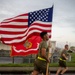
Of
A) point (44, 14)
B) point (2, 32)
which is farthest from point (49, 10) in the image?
point (2, 32)

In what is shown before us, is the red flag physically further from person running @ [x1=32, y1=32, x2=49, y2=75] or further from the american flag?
A: person running @ [x1=32, y1=32, x2=49, y2=75]

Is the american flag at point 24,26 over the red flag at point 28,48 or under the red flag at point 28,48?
over

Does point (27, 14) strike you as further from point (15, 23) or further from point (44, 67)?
point (44, 67)

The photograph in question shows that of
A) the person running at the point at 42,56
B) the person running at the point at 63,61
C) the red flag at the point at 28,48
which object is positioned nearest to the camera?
the person running at the point at 42,56

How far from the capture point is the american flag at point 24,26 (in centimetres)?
1240

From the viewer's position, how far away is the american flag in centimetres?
1240

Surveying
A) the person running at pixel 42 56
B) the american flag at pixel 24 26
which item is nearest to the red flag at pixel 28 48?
the american flag at pixel 24 26

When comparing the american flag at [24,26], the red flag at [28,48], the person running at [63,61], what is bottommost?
the person running at [63,61]

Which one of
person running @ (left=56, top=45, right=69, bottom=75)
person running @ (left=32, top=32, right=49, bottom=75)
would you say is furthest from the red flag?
person running @ (left=32, top=32, right=49, bottom=75)

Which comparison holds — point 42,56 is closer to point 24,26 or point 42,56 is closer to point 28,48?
point 24,26

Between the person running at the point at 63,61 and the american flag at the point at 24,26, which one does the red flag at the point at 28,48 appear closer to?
the american flag at the point at 24,26

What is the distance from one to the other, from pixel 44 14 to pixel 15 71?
520cm

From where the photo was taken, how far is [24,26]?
12805 millimetres

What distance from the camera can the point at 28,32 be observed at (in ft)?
41.0
